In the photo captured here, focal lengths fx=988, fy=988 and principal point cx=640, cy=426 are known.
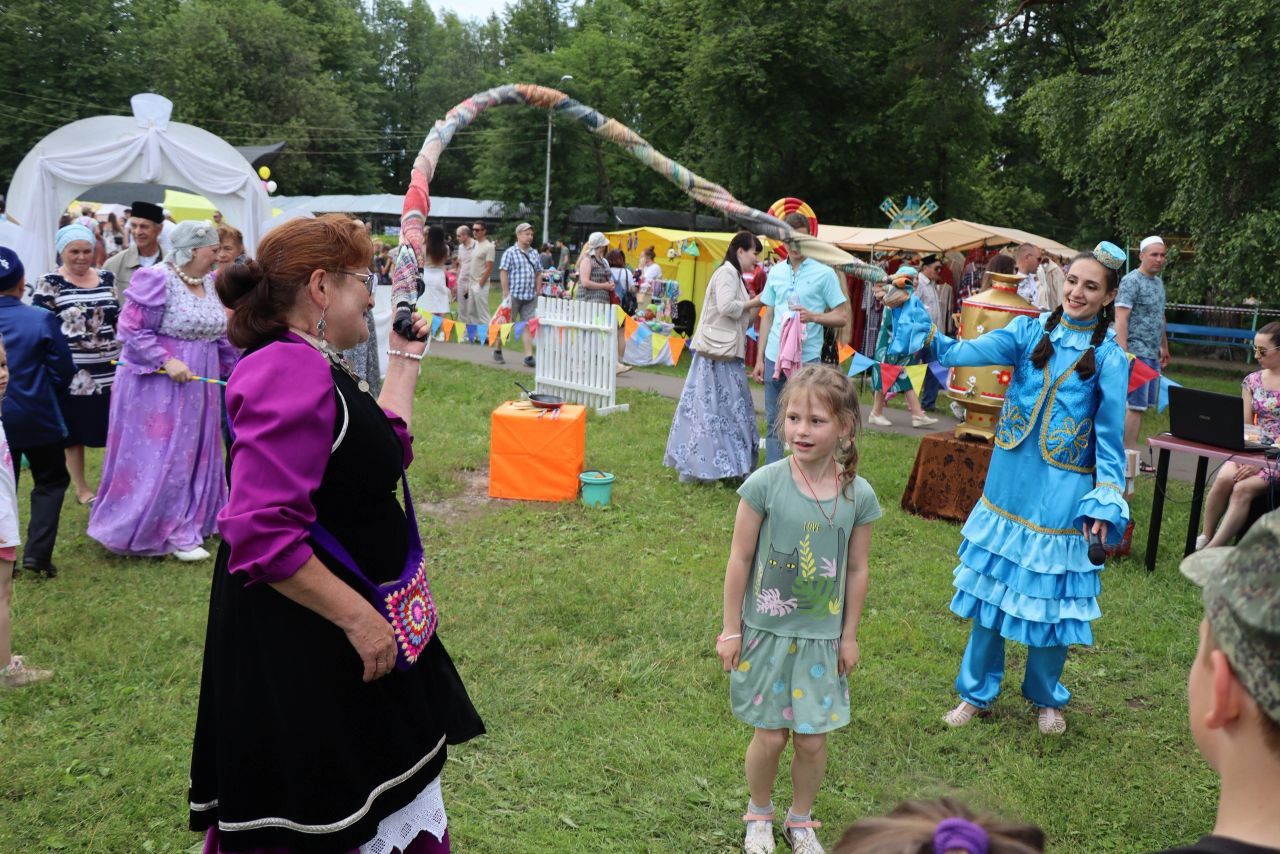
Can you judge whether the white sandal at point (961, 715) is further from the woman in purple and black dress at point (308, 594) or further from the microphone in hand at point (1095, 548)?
the woman in purple and black dress at point (308, 594)

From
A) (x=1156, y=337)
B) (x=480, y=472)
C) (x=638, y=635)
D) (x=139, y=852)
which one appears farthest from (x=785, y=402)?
(x=1156, y=337)

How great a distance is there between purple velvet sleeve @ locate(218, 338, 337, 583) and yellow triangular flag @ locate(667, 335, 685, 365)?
1242 cm

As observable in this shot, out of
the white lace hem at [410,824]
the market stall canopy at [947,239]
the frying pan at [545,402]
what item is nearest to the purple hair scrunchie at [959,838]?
the white lace hem at [410,824]

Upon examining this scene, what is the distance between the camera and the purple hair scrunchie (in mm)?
1126

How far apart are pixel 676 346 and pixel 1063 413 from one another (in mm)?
10858

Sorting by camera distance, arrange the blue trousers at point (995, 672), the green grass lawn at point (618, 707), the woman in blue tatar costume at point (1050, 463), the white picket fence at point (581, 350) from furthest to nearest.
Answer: the white picket fence at point (581, 350)
the blue trousers at point (995, 672)
the woman in blue tatar costume at point (1050, 463)
the green grass lawn at point (618, 707)

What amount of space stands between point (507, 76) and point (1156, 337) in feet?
170

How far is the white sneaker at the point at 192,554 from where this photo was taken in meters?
6.06

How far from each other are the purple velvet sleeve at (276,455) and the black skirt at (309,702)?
0.30 feet

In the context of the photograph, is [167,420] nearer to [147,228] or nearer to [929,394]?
[147,228]

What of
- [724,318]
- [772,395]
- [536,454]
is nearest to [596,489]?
[536,454]

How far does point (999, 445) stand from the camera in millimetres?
4281

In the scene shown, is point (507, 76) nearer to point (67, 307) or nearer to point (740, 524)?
point (67, 307)

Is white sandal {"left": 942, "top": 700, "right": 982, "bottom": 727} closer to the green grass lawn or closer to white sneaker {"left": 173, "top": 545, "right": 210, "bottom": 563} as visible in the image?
the green grass lawn
